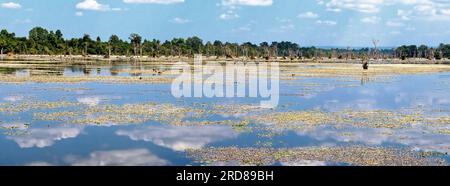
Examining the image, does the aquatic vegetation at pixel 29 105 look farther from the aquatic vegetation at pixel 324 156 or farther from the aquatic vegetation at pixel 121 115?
the aquatic vegetation at pixel 324 156

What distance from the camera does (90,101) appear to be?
109 feet

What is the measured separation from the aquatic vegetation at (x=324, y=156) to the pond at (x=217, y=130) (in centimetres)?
3

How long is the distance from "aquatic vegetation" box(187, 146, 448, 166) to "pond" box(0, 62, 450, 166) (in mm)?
33

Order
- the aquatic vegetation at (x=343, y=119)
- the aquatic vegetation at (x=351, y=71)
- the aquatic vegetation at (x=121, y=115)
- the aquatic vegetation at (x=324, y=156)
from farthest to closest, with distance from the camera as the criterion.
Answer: the aquatic vegetation at (x=351, y=71)
the aquatic vegetation at (x=121, y=115)
the aquatic vegetation at (x=343, y=119)
the aquatic vegetation at (x=324, y=156)

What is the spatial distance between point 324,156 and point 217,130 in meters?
6.24

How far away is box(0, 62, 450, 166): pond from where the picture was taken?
18.0 metres

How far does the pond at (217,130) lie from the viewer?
59.0 ft

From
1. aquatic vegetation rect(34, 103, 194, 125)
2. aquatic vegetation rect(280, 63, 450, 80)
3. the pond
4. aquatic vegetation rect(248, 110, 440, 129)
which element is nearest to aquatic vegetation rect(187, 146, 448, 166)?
the pond

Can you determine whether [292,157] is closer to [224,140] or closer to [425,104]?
[224,140]

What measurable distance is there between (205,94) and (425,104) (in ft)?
49.0

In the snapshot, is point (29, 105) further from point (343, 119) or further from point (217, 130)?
point (343, 119)

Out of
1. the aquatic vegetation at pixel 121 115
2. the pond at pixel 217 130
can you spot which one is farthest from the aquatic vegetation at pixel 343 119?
the aquatic vegetation at pixel 121 115

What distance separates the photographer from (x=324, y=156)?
18.1m
